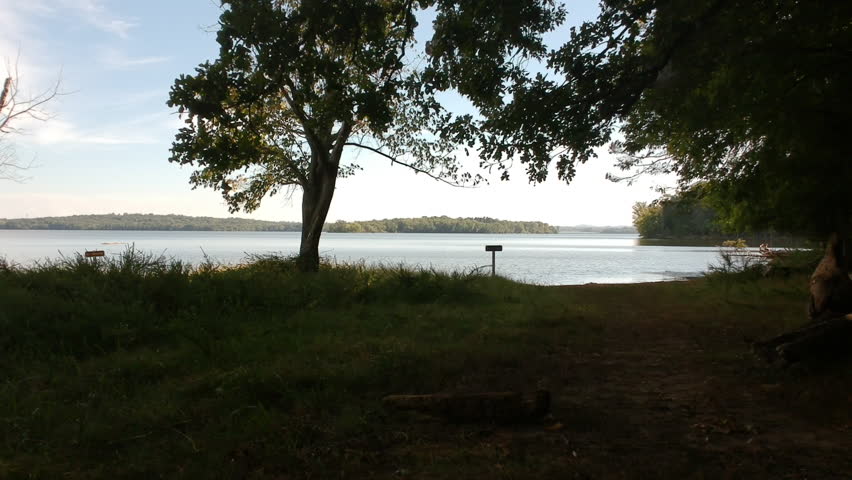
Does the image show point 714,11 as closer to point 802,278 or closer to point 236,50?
point 236,50

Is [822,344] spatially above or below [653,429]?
above

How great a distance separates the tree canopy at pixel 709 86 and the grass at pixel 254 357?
98.6 inches

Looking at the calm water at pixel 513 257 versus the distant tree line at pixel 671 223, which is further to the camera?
the distant tree line at pixel 671 223

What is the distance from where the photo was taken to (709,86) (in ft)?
23.2

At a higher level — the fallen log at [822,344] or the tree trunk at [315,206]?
the tree trunk at [315,206]

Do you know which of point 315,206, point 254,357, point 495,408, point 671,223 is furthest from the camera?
point 671,223

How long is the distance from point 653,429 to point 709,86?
5221 millimetres

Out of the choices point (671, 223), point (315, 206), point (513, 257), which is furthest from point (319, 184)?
point (671, 223)

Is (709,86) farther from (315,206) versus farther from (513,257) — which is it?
(513,257)

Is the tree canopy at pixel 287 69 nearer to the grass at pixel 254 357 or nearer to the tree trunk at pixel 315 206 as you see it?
the grass at pixel 254 357

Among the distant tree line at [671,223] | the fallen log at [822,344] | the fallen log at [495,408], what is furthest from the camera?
the distant tree line at [671,223]

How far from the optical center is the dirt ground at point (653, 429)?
310 centimetres

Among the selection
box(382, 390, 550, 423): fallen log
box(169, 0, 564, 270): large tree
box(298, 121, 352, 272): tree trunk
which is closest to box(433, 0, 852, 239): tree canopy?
box(169, 0, 564, 270): large tree

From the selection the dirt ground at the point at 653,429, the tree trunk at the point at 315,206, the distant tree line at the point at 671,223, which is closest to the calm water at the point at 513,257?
the tree trunk at the point at 315,206
